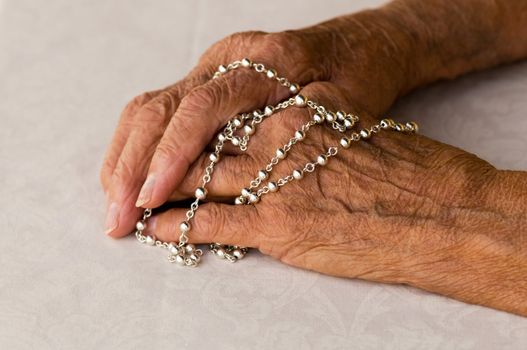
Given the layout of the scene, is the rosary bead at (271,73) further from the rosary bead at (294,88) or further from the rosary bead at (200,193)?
the rosary bead at (200,193)

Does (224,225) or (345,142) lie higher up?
(345,142)

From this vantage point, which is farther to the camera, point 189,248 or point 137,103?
point 137,103

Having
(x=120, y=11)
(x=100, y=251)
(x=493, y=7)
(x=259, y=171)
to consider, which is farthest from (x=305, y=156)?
(x=120, y=11)

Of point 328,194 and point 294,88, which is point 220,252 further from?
point 294,88

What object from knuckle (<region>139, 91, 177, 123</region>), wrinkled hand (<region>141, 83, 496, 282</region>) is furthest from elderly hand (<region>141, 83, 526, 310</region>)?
knuckle (<region>139, 91, 177, 123</region>)

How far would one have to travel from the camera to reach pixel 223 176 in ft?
3.75

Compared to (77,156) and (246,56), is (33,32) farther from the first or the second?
(246,56)

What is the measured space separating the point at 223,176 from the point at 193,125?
3.6 inches

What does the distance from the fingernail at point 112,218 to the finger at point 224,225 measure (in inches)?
3.5

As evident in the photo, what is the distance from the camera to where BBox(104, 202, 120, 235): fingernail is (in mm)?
1164

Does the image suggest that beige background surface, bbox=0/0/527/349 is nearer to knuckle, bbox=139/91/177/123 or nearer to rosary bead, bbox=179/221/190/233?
rosary bead, bbox=179/221/190/233

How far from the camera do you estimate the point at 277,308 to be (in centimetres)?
105

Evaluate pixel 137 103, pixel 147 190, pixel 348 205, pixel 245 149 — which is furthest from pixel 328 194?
pixel 137 103

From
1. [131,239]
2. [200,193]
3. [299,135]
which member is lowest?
[131,239]
